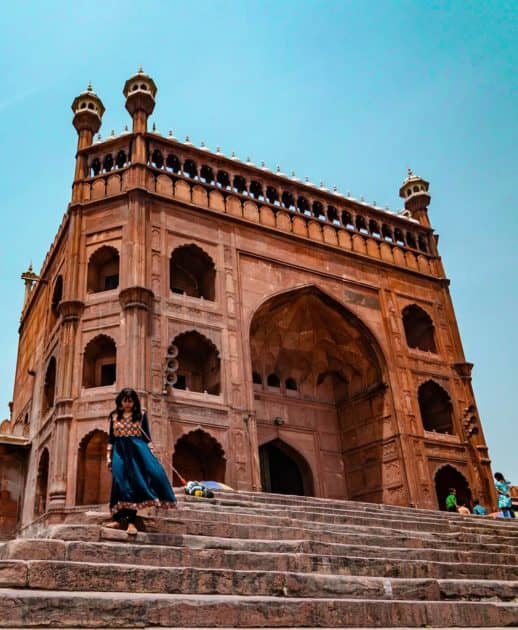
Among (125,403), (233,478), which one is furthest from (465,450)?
(125,403)

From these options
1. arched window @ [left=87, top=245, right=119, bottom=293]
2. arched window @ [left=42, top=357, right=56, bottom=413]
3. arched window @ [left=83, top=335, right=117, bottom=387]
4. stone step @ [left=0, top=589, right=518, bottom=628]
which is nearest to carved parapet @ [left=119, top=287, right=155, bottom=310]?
arched window @ [left=83, top=335, right=117, bottom=387]

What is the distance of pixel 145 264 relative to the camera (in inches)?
632

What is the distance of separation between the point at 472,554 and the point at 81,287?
11.6 meters

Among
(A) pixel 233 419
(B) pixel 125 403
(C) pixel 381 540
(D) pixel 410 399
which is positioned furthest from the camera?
(D) pixel 410 399

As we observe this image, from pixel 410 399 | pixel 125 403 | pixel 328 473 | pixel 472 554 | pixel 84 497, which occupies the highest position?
pixel 410 399

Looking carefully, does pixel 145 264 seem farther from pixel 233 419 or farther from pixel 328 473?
pixel 328 473

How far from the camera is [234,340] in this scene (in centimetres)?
1659

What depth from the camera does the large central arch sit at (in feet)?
62.5

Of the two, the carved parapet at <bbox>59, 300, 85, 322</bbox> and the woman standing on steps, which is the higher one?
the carved parapet at <bbox>59, 300, 85, 322</bbox>

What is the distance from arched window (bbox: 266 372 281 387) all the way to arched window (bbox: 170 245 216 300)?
141 inches

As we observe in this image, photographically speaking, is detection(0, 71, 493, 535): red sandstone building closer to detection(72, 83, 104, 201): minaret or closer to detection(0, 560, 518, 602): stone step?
detection(72, 83, 104, 201): minaret

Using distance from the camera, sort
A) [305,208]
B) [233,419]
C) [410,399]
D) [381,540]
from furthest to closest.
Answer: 1. [305,208]
2. [410,399]
3. [233,419]
4. [381,540]

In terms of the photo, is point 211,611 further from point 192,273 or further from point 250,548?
point 192,273

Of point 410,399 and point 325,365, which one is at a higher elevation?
point 325,365
